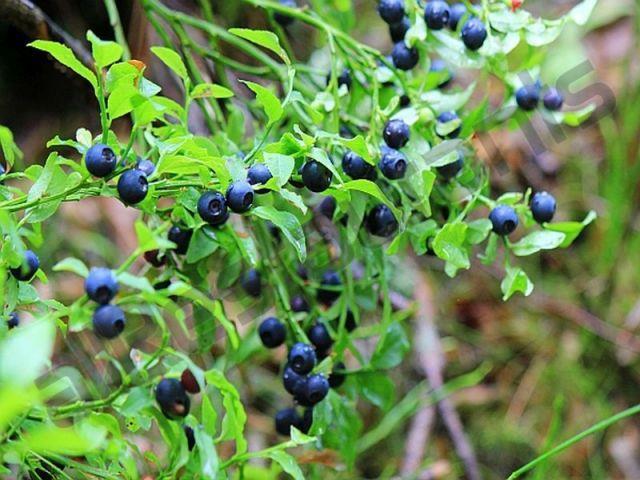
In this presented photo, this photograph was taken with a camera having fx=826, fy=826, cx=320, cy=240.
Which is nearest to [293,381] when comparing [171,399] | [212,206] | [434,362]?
[171,399]

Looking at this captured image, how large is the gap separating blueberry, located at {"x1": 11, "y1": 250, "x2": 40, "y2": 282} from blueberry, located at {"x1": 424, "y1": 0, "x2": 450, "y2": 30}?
48 centimetres

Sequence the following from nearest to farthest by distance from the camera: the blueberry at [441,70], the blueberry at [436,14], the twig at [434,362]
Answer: the blueberry at [436,14]
the blueberry at [441,70]
the twig at [434,362]

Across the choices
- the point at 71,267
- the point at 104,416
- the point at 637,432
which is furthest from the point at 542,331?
the point at 71,267

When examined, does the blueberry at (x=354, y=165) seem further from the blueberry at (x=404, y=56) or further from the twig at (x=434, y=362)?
the twig at (x=434, y=362)

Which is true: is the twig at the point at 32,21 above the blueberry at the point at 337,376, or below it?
above

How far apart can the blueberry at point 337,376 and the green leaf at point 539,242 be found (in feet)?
0.75

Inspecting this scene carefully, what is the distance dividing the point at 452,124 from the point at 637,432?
0.90 meters

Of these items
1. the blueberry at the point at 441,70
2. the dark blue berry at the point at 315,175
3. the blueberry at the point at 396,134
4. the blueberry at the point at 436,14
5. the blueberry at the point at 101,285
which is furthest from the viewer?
the blueberry at the point at 441,70

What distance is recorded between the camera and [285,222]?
641 millimetres

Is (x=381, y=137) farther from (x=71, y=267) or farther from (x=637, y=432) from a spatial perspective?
(x=637, y=432)

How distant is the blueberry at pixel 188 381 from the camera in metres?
0.74

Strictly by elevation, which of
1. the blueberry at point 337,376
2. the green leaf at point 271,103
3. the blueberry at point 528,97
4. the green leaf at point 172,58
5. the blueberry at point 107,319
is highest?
the green leaf at point 172,58

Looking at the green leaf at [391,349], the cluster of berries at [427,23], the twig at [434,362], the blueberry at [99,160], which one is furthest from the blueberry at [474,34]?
the twig at [434,362]

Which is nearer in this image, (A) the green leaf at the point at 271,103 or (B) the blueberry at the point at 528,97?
(A) the green leaf at the point at 271,103
